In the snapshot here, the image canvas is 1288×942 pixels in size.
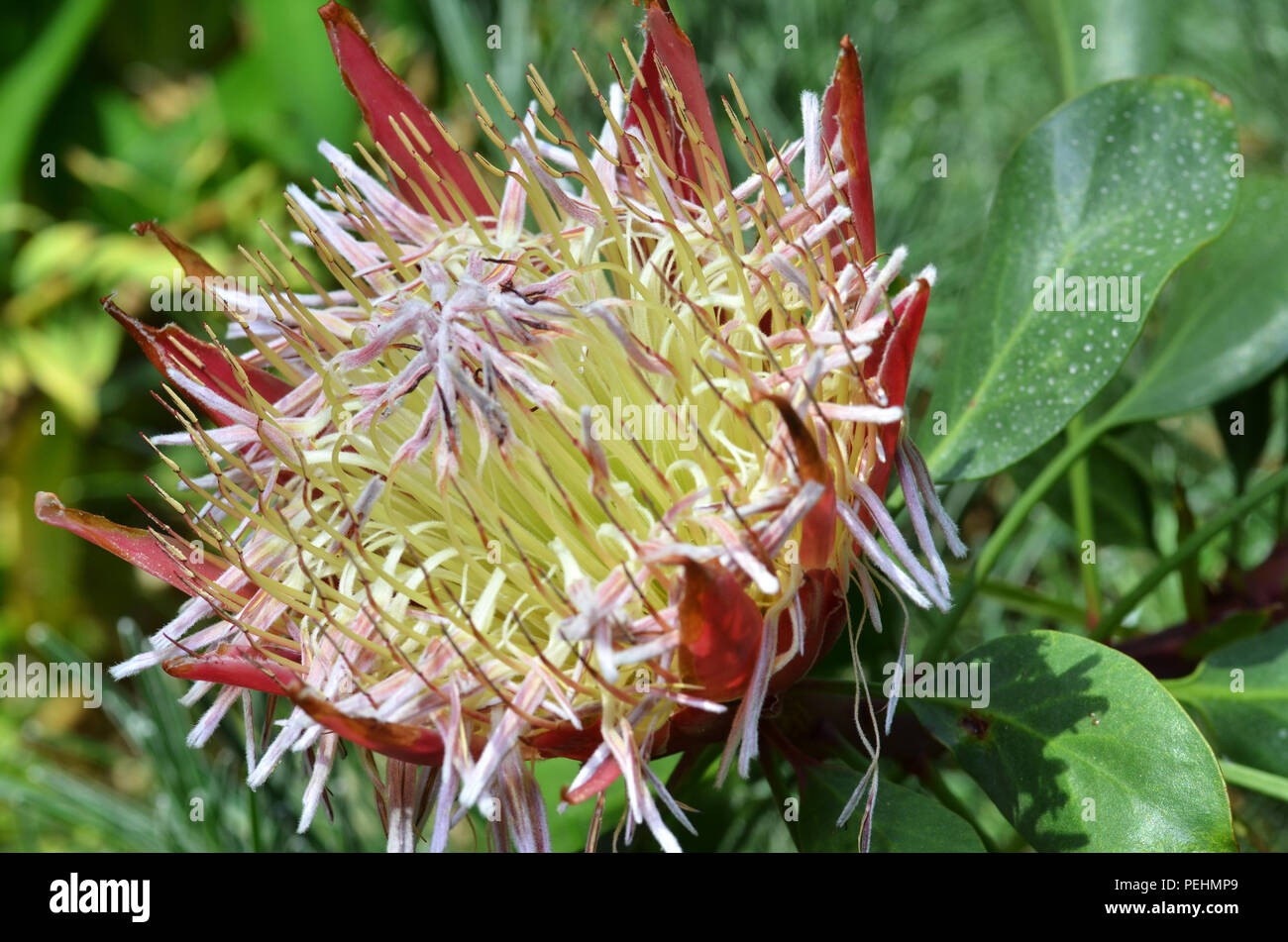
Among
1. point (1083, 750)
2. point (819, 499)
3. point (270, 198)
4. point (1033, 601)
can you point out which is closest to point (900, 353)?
point (819, 499)

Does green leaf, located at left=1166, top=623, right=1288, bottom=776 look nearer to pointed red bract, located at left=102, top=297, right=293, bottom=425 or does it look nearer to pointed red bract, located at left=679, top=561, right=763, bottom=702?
pointed red bract, located at left=679, top=561, right=763, bottom=702

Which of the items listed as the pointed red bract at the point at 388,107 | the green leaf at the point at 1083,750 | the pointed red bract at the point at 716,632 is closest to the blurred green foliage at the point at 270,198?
the green leaf at the point at 1083,750

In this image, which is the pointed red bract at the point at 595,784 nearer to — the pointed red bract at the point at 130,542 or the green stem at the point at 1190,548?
the pointed red bract at the point at 130,542

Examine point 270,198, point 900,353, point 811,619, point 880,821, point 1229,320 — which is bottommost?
point 880,821

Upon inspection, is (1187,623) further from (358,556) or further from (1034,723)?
(358,556)

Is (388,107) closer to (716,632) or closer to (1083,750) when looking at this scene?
(716,632)
